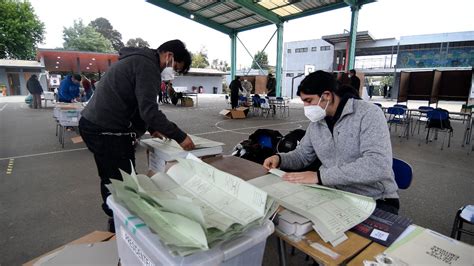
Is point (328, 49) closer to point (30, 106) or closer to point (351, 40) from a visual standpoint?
point (351, 40)

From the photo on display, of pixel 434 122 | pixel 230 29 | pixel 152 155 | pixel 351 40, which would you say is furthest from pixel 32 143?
pixel 230 29

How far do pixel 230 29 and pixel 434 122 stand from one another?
12.1 meters

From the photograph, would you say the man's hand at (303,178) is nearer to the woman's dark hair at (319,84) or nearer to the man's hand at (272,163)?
the man's hand at (272,163)

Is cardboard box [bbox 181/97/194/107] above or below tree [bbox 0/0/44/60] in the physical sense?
below

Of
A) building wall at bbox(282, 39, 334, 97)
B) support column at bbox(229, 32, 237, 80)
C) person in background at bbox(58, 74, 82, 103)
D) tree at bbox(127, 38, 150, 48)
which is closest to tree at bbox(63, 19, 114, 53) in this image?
tree at bbox(127, 38, 150, 48)

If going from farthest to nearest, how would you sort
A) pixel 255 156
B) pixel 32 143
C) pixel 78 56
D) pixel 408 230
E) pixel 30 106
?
pixel 78 56 → pixel 30 106 → pixel 32 143 → pixel 255 156 → pixel 408 230

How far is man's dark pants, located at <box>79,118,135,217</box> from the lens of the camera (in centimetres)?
163

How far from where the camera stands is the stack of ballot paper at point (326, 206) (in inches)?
31.7

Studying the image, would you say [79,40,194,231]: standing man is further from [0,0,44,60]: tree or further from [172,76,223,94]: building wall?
[0,0,44,60]: tree

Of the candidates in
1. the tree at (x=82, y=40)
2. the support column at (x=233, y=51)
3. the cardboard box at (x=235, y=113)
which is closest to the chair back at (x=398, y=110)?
the cardboard box at (x=235, y=113)

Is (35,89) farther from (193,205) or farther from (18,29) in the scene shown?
(18,29)

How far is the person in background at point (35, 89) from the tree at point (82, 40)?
26688mm

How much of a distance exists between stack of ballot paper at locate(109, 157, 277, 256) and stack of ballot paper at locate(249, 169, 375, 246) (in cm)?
17

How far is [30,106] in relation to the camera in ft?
40.0
